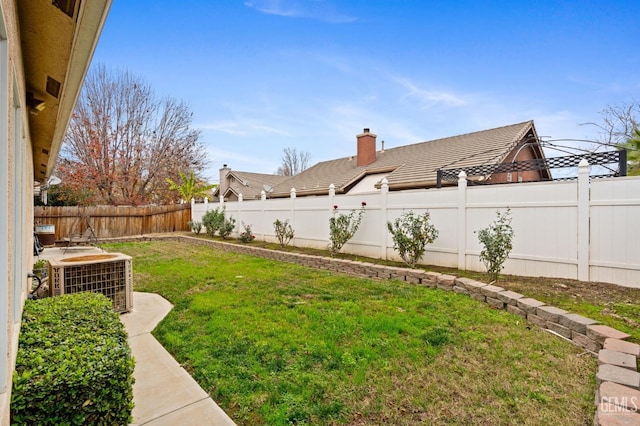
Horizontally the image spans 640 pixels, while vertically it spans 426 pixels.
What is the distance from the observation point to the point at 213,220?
15.2 m

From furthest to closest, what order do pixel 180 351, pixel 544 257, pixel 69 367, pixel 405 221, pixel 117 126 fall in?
pixel 117 126 → pixel 405 221 → pixel 544 257 → pixel 180 351 → pixel 69 367

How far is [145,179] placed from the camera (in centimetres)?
2128

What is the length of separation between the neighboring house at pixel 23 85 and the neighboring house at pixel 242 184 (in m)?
20.1

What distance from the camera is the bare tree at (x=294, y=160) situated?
42.0 metres

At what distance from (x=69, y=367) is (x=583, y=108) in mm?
16404

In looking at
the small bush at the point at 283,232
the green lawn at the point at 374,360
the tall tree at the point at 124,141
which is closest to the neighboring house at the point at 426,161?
the small bush at the point at 283,232

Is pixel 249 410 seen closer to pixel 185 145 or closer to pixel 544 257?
pixel 544 257

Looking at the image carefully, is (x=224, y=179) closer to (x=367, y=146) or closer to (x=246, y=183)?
(x=246, y=183)

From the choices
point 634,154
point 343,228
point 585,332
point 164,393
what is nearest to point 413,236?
point 343,228

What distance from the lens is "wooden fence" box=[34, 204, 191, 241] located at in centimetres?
1447

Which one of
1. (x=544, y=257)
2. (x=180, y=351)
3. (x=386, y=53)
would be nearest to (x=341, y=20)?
(x=386, y=53)

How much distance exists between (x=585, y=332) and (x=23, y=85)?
231 inches

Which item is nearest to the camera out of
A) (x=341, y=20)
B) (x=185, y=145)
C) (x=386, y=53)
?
(x=341, y=20)

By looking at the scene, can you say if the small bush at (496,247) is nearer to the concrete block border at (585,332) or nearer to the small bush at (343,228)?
the concrete block border at (585,332)
